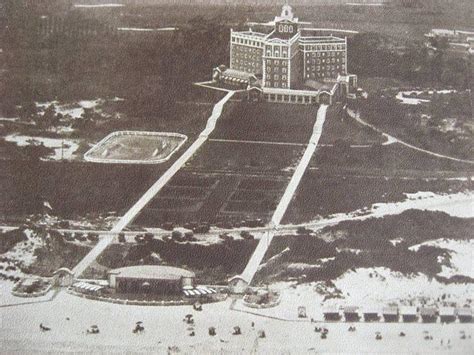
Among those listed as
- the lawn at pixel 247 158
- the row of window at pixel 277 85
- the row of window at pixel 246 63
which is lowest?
the lawn at pixel 247 158

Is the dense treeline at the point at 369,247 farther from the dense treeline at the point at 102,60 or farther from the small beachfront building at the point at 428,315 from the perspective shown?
the dense treeline at the point at 102,60

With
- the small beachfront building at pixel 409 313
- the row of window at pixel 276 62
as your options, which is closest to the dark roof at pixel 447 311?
the small beachfront building at pixel 409 313

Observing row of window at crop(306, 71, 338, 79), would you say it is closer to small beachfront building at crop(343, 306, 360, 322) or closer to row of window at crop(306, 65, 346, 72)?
row of window at crop(306, 65, 346, 72)

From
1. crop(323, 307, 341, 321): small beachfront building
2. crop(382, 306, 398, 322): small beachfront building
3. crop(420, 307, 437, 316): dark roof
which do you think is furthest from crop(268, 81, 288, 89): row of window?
crop(420, 307, 437, 316): dark roof

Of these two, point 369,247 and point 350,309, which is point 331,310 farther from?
point 369,247

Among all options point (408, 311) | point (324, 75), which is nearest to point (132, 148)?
point (324, 75)

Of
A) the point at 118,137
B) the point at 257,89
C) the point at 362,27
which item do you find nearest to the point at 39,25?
the point at 118,137
